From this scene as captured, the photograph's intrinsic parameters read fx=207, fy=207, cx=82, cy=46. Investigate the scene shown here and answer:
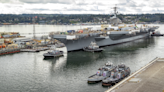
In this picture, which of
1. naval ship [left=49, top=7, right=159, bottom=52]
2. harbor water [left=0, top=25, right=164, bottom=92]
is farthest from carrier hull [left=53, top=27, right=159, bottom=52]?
harbor water [left=0, top=25, right=164, bottom=92]

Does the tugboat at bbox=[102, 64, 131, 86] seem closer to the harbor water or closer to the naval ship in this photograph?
the harbor water

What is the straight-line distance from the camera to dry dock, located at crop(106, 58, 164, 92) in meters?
15.7

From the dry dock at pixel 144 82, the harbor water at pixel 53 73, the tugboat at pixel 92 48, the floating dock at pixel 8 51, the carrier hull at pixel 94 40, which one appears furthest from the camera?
the floating dock at pixel 8 51

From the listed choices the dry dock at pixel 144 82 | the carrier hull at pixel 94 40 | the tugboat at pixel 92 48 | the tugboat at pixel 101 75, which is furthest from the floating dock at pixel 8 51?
the dry dock at pixel 144 82

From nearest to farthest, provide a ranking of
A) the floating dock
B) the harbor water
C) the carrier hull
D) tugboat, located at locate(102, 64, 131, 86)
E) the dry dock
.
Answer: the dry dock
tugboat, located at locate(102, 64, 131, 86)
the harbor water
the carrier hull
the floating dock

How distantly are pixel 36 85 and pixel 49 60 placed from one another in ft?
41.0

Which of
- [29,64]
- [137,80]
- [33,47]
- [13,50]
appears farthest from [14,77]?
[33,47]

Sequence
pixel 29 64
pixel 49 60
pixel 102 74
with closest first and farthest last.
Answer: pixel 102 74
pixel 29 64
pixel 49 60

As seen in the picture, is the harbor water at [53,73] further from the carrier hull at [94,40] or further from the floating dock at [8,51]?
the floating dock at [8,51]

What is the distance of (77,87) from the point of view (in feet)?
66.8

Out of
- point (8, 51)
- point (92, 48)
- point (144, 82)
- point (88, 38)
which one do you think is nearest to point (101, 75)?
point (144, 82)

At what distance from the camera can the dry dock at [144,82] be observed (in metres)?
15.7

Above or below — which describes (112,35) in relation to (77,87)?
above

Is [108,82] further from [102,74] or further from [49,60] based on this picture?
[49,60]
